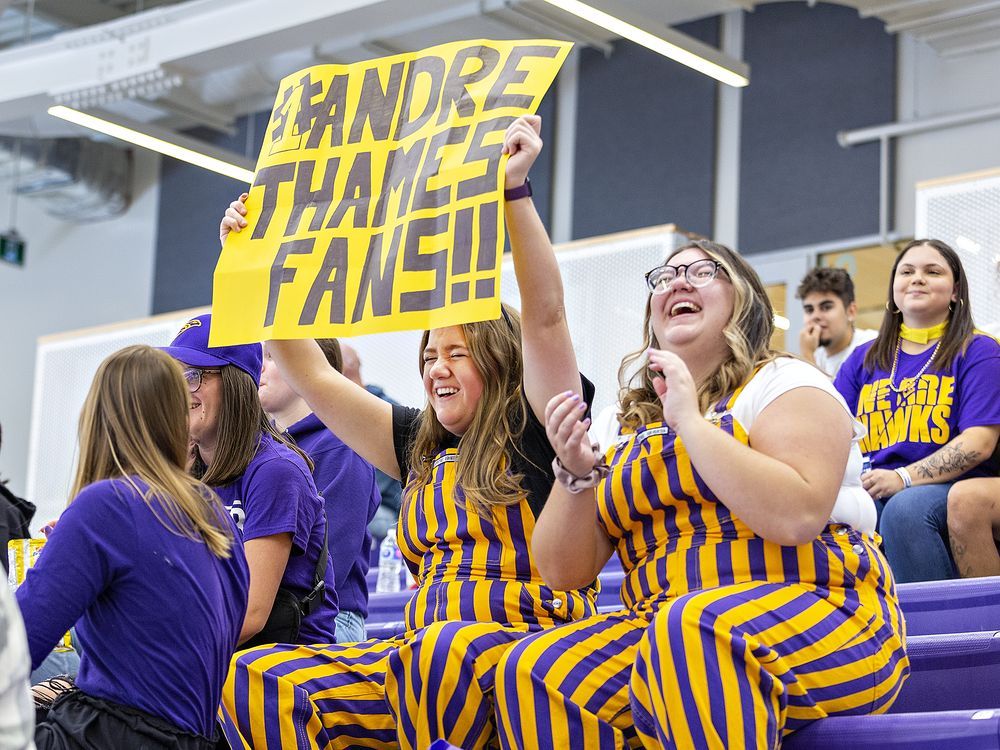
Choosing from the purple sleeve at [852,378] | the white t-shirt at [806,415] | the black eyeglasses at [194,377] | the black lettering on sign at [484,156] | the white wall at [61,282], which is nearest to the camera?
the white t-shirt at [806,415]

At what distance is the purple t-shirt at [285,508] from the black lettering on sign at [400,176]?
0.46 meters

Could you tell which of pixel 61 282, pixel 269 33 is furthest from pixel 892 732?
pixel 61 282

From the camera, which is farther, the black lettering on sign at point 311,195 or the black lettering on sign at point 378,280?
the black lettering on sign at point 311,195

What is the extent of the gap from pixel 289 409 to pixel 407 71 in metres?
1.00

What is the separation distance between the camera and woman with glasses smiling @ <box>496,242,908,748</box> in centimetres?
184

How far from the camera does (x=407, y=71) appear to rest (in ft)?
8.09

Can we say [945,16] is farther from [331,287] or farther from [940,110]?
[331,287]

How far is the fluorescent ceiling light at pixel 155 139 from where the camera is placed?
7543 mm

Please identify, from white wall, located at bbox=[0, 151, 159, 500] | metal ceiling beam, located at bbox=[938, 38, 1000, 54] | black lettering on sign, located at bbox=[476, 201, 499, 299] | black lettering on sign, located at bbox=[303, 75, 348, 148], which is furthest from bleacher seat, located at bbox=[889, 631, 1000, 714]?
white wall, located at bbox=[0, 151, 159, 500]

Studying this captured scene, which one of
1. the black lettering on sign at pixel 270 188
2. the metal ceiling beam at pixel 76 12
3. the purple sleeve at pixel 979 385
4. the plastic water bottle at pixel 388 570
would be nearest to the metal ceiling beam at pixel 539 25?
the metal ceiling beam at pixel 76 12

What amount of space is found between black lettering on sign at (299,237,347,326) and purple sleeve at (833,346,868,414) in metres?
1.78

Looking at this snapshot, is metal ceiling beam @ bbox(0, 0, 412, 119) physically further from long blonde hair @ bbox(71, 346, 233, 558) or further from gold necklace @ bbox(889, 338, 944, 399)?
long blonde hair @ bbox(71, 346, 233, 558)

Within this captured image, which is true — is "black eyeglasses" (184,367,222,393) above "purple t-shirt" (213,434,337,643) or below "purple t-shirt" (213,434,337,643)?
above

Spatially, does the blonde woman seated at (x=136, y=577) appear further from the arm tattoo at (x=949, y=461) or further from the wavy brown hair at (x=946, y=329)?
the wavy brown hair at (x=946, y=329)
